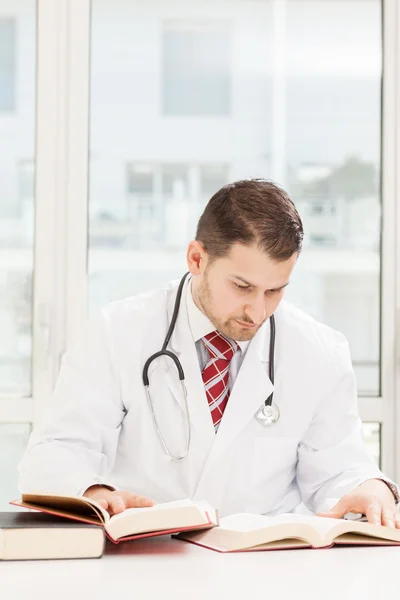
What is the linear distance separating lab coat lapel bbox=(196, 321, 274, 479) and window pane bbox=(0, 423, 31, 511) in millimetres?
1052

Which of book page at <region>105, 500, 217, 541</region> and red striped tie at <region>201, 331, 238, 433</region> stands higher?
red striped tie at <region>201, 331, 238, 433</region>

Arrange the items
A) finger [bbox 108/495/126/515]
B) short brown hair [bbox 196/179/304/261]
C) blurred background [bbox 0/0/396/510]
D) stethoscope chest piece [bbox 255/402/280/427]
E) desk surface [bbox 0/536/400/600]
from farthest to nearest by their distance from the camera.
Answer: blurred background [bbox 0/0/396/510] → stethoscope chest piece [bbox 255/402/280/427] → short brown hair [bbox 196/179/304/261] → finger [bbox 108/495/126/515] → desk surface [bbox 0/536/400/600]

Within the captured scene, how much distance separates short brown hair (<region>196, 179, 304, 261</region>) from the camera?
5.08ft

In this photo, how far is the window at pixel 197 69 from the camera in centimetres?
258

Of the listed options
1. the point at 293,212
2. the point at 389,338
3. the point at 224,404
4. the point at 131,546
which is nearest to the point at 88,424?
the point at 224,404

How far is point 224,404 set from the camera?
1678mm

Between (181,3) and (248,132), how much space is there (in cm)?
48

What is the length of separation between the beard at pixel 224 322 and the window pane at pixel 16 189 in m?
0.98

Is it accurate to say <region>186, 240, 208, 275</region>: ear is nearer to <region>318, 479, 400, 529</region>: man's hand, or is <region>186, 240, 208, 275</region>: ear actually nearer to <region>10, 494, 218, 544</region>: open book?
<region>318, 479, 400, 529</region>: man's hand

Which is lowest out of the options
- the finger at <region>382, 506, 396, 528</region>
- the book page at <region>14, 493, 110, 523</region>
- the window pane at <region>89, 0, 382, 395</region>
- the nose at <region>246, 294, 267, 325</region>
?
the finger at <region>382, 506, 396, 528</region>

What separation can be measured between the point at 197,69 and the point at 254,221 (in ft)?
3.95

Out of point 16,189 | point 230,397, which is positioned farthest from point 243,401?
point 16,189

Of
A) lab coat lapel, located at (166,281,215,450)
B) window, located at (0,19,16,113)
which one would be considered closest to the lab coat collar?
lab coat lapel, located at (166,281,215,450)

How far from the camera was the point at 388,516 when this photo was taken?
4.28ft
